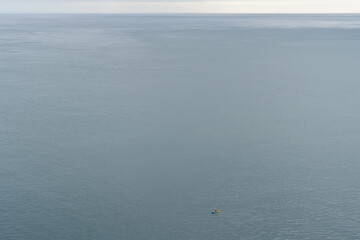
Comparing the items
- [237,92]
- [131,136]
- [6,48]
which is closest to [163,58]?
[237,92]

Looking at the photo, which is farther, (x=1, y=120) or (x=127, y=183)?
(x=1, y=120)

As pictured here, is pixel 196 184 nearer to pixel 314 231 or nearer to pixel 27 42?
pixel 314 231

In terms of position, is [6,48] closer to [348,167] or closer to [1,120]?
[1,120]

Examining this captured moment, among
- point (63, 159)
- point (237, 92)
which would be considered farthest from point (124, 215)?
point (237, 92)

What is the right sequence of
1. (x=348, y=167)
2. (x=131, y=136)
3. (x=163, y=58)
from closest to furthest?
(x=348, y=167) → (x=131, y=136) → (x=163, y=58)

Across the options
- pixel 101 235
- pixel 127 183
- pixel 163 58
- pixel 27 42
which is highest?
pixel 27 42

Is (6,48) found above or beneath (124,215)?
above

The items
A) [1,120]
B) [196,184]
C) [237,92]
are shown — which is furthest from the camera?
[237,92]
